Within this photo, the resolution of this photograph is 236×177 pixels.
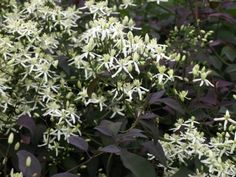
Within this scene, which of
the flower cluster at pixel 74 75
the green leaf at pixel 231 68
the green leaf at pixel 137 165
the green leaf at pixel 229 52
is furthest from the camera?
the green leaf at pixel 229 52

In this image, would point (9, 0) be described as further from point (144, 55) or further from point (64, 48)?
point (144, 55)

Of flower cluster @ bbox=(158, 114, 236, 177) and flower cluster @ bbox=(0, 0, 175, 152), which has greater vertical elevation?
flower cluster @ bbox=(0, 0, 175, 152)

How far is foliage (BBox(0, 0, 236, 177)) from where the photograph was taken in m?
1.37

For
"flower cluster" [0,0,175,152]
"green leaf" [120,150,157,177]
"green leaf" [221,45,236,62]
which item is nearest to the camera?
"green leaf" [120,150,157,177]

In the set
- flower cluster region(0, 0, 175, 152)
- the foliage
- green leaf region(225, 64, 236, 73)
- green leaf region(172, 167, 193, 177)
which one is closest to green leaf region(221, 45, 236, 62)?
green leaf region(225, 64, 236, 73)

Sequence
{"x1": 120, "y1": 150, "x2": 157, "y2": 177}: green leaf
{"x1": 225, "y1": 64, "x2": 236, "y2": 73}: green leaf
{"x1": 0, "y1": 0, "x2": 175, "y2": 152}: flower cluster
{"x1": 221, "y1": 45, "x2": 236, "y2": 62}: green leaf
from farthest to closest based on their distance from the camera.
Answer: {"x1": 221, "y1": 45, "x2": 236, "y2": 62}: green leaf < {"x1": 225, "y1": 64, "x2": 236, "y2": 73}: green leaf < {"x1": 0, "y1": 0, "x2": 175, "y2": 152}: flower cluster < {"x1": 120, "y1": 150, "x2": 157, "y2": 177}: green leaf

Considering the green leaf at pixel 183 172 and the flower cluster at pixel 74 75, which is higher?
the flower cluster at pixel 74 75

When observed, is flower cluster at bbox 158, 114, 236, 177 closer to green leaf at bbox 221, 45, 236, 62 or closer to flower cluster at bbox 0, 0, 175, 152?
flower cluster at bbox 0, 0, 175, 152

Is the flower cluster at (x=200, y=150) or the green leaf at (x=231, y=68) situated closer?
the flower cluster at (x=200, y=150)

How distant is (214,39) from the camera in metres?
2.09

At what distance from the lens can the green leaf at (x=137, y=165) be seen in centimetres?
127

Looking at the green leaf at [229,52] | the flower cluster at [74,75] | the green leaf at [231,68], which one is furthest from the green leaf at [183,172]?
the green leaf at [229,52]

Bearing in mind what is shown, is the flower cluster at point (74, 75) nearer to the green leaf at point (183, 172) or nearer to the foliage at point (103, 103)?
the foliage at point (103, 103)

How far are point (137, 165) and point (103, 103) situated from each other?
27 cm
